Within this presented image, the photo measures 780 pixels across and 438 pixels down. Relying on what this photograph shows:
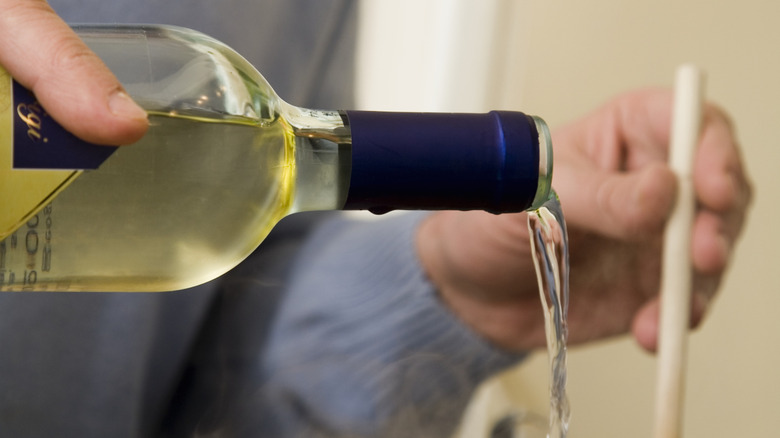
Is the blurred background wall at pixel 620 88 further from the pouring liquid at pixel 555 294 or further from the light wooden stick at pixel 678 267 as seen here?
the pouring liquid at pixel 555 294

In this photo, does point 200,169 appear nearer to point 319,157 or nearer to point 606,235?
point 319,157

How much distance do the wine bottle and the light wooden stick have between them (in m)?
0.24

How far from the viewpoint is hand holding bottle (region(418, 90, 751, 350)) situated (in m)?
0.45

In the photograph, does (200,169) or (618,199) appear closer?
(200,169)

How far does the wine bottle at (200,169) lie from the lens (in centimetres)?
21

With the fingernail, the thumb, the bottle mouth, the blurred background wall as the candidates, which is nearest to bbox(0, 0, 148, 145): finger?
the fingernail

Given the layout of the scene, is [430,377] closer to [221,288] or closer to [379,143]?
[221,288]

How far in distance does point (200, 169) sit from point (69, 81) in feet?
0.15

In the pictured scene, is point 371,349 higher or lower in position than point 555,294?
lower

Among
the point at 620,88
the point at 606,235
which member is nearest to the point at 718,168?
the point at 606,235

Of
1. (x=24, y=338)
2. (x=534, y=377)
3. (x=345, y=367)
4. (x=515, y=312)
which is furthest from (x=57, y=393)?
(x=534, y=377)

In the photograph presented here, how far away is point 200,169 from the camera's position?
23 centimetres

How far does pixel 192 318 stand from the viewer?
1.51 ft

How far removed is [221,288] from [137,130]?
0.32 meters
